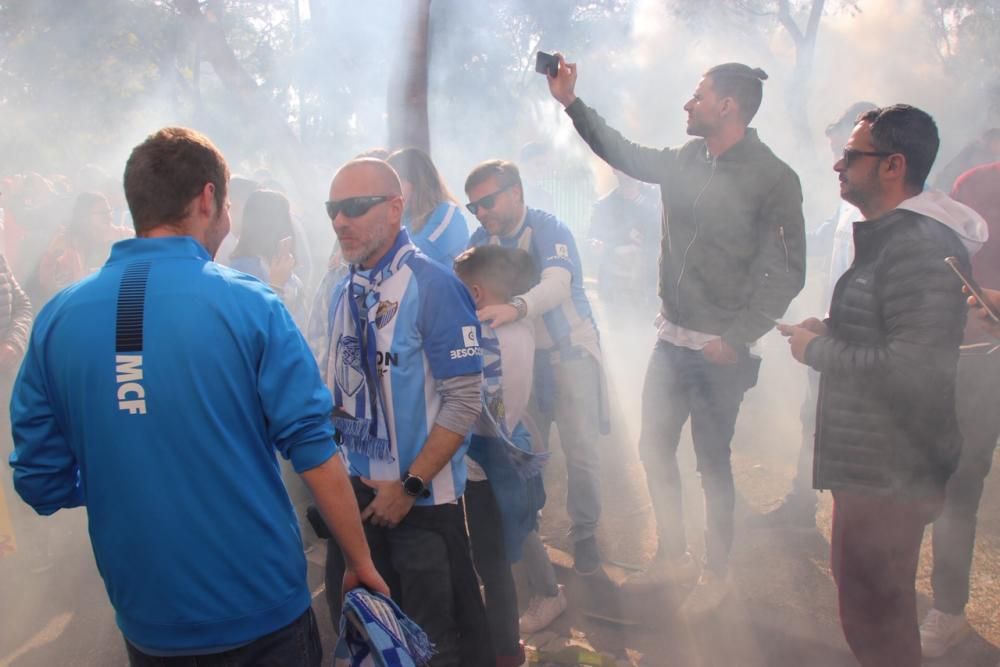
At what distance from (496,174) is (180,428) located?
90.0 inches

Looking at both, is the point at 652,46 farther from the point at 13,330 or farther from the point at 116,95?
the point at 13,330

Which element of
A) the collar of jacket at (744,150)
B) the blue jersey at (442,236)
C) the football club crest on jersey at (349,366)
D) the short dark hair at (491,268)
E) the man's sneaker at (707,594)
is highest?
the collar of jacket at (744,150)

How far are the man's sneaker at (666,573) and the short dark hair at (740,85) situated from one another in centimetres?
234

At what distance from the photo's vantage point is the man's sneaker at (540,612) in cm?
351

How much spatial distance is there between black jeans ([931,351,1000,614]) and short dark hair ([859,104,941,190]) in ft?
4.30

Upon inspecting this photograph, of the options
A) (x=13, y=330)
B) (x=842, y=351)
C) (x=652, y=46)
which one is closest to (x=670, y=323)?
(x=842, y=351)

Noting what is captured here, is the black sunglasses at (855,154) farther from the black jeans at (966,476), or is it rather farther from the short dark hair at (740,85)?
the black jeans at (966,476)

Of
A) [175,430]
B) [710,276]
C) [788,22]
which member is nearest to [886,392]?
[710,276]

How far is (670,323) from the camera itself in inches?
145

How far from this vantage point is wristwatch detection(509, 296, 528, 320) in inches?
124

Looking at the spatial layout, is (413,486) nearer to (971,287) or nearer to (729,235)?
(971,287)

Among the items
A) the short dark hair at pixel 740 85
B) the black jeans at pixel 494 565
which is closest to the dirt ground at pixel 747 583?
the black jeans at pixel 494 565

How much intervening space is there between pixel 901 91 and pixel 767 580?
20.0 metres

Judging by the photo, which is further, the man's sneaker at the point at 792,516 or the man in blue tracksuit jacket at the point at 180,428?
the man's sneaker at the point at 792,516
